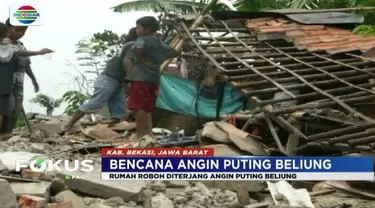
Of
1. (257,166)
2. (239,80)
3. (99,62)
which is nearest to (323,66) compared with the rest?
(239,80)

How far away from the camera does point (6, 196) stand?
8.39ft

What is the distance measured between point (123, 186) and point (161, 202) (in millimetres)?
207

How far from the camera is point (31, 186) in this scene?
9.23ft

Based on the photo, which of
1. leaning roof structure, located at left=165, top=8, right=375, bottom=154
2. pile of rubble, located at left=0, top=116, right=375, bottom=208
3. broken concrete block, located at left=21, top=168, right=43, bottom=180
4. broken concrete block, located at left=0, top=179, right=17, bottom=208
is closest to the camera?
broken concrete block, located at left=0, top=179, right=17, bottom=208

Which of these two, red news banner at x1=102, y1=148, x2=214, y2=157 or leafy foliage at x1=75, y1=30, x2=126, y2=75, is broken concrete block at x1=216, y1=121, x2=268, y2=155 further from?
leafy foliage at x1=75, y1=30, x2=126, y2=75

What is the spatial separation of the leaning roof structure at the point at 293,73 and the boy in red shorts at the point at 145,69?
217 mm

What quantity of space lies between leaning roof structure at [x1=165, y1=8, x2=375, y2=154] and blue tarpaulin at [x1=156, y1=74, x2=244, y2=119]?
0.34ft

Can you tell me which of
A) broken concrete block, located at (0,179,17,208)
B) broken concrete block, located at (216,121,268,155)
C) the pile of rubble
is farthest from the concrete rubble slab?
broken concrete block, located at (216,121,268,155)

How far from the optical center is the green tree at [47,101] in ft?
9.92

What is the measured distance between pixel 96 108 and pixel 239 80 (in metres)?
0.76

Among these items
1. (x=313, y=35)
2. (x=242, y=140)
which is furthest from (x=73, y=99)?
(x=313, y=35)

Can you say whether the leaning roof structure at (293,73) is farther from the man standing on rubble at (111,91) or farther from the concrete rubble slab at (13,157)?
the concrete rubble slab at (13,157)

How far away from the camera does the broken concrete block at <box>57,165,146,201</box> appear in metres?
2.82

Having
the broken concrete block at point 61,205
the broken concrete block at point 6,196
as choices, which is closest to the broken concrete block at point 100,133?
the broken concrete block at point 61,205
